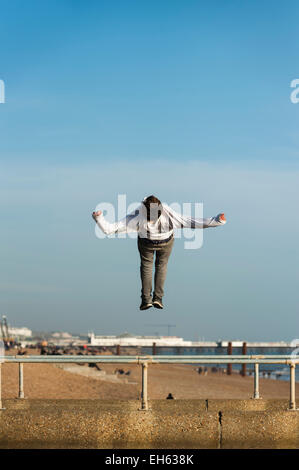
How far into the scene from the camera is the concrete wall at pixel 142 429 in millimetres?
7070

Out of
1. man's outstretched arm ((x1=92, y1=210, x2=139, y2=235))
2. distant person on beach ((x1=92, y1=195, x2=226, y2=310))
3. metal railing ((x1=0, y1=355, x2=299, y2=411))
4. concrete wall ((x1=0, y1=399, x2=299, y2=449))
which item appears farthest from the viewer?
man's outstretched arm ((x1=92, y1=210, x2=139, y2=235))

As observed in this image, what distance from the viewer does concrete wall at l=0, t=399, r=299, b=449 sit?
23.2ft

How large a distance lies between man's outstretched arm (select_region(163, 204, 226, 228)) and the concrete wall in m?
2.53

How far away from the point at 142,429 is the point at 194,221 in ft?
9.36

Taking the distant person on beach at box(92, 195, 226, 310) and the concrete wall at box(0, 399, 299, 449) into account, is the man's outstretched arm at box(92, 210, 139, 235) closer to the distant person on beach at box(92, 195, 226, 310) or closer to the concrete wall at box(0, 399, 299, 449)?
the distant person on beach at box(92, 195, 226, 310)

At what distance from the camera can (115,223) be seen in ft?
29.0

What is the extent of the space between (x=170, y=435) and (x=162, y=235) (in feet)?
8.68

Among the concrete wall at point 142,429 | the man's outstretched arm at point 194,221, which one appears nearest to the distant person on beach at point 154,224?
the man's outstretched arm at point 194,221

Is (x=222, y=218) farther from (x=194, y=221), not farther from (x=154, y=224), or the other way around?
(x=154, y=224)

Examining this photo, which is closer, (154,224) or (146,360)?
(146,360)

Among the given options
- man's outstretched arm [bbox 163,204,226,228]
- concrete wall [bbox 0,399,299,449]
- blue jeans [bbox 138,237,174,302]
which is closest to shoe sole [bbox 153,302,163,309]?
blue jeans [bbox 138,237,174,302]

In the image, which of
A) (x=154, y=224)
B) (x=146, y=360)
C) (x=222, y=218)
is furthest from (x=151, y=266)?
(x=146, y=360)
